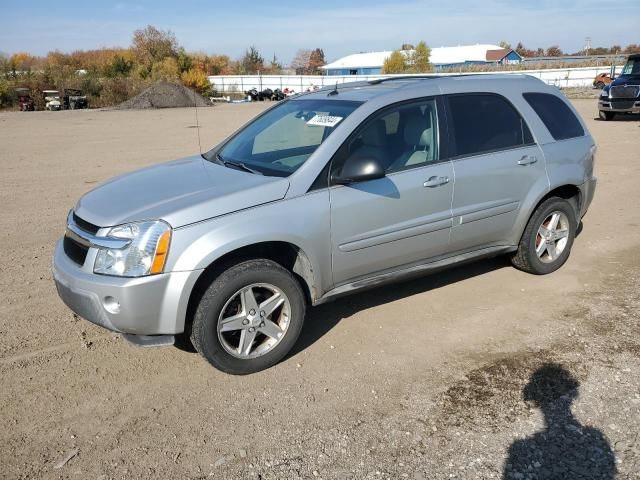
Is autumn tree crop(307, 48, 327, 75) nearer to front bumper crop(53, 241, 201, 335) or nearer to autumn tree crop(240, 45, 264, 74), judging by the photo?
autumn tree crop(240, 45, 264, 74)

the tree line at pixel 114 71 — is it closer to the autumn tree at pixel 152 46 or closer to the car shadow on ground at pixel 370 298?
the autumn tree at pixel 152 46

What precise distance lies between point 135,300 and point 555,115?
4175 mm

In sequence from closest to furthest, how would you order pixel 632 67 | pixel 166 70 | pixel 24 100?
pixel 632 67 < pixel 24 100 < pixel 166 70

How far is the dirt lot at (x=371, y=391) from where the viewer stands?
9.64ft

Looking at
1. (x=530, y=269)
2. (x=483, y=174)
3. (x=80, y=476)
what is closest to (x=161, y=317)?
(x=80, y=476)

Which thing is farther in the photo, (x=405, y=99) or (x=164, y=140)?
(x=164, y=140)

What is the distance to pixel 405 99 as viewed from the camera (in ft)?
14.4

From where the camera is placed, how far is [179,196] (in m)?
3.69

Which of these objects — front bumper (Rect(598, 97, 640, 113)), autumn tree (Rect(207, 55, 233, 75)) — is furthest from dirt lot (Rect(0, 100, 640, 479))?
autumn tree (Rect(207, 55, 233, 75))

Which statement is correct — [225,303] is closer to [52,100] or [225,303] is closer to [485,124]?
[485,124]

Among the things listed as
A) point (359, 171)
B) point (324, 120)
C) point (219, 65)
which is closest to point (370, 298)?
point (359, 171)

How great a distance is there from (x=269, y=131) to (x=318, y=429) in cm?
272

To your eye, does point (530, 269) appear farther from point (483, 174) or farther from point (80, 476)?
point (80, 476)

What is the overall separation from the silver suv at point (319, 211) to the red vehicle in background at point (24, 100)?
42234 mm
